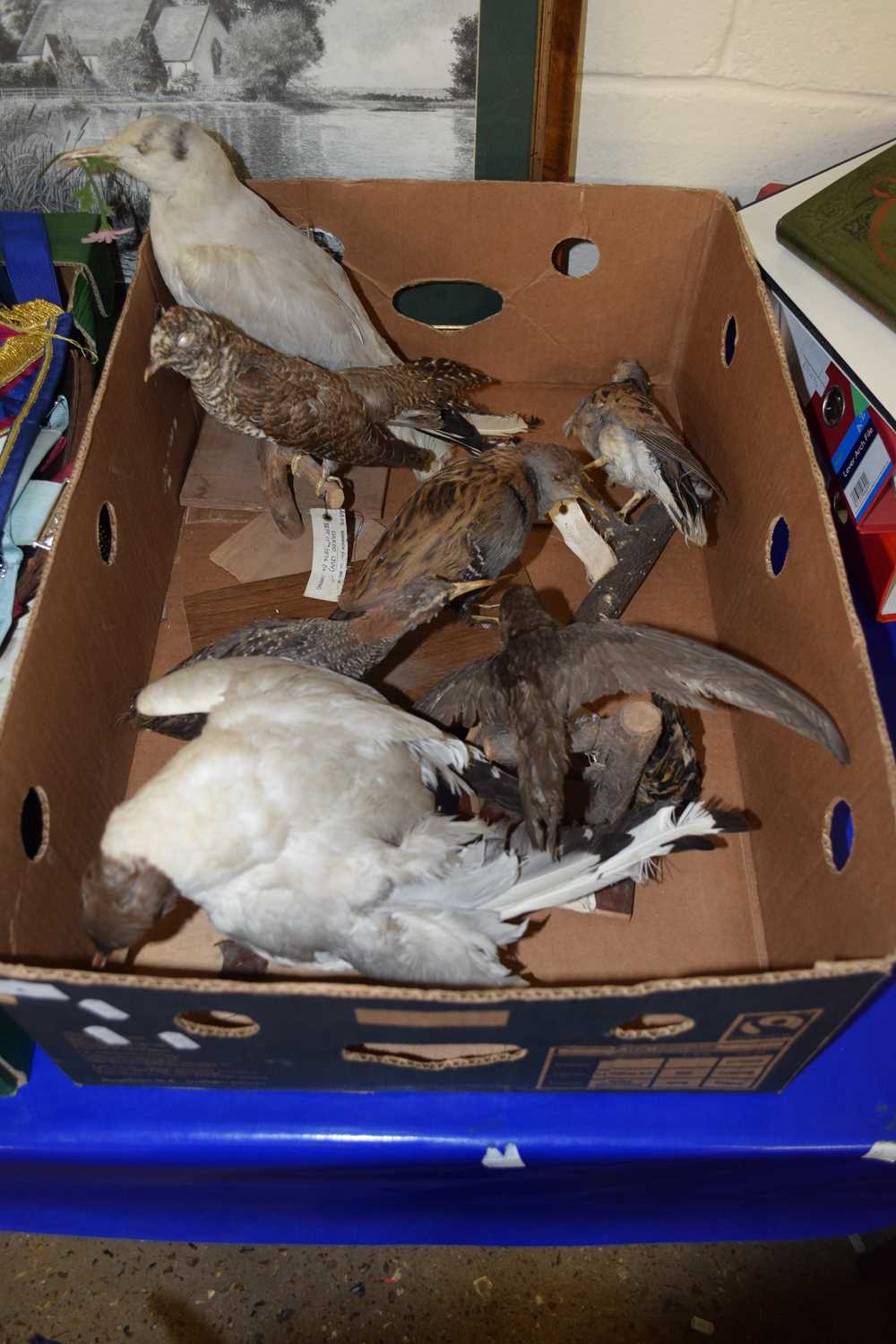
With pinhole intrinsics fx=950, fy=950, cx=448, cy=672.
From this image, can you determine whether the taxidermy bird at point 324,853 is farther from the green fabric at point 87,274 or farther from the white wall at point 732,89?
the white wall at point 732,89

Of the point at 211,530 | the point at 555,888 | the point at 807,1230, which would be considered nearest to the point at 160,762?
the point at 211,530

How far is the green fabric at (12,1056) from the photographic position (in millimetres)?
1073

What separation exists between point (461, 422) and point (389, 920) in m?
0.91

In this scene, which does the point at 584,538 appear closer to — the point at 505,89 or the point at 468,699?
the point at 468,699

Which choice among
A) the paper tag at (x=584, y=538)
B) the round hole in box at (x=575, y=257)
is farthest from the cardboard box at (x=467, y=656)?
the round hole in box at (x=575, y=257)

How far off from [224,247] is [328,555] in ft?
1.68

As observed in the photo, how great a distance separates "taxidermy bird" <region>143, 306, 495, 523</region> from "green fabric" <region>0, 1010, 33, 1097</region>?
2.85 ft

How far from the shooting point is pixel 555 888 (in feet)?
3.44

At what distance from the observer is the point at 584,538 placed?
1.56m

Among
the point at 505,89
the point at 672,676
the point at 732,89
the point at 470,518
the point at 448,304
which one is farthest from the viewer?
the point at 448,304

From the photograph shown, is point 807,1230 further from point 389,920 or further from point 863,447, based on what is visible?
point 863,447

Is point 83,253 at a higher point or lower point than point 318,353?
higher

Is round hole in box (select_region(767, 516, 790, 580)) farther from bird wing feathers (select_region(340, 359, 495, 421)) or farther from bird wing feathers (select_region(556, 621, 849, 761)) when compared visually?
bird wing feathers (select_region(340, 359, 495, 421))

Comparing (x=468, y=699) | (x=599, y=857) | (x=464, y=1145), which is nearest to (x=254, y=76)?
(x=468, y=699)
